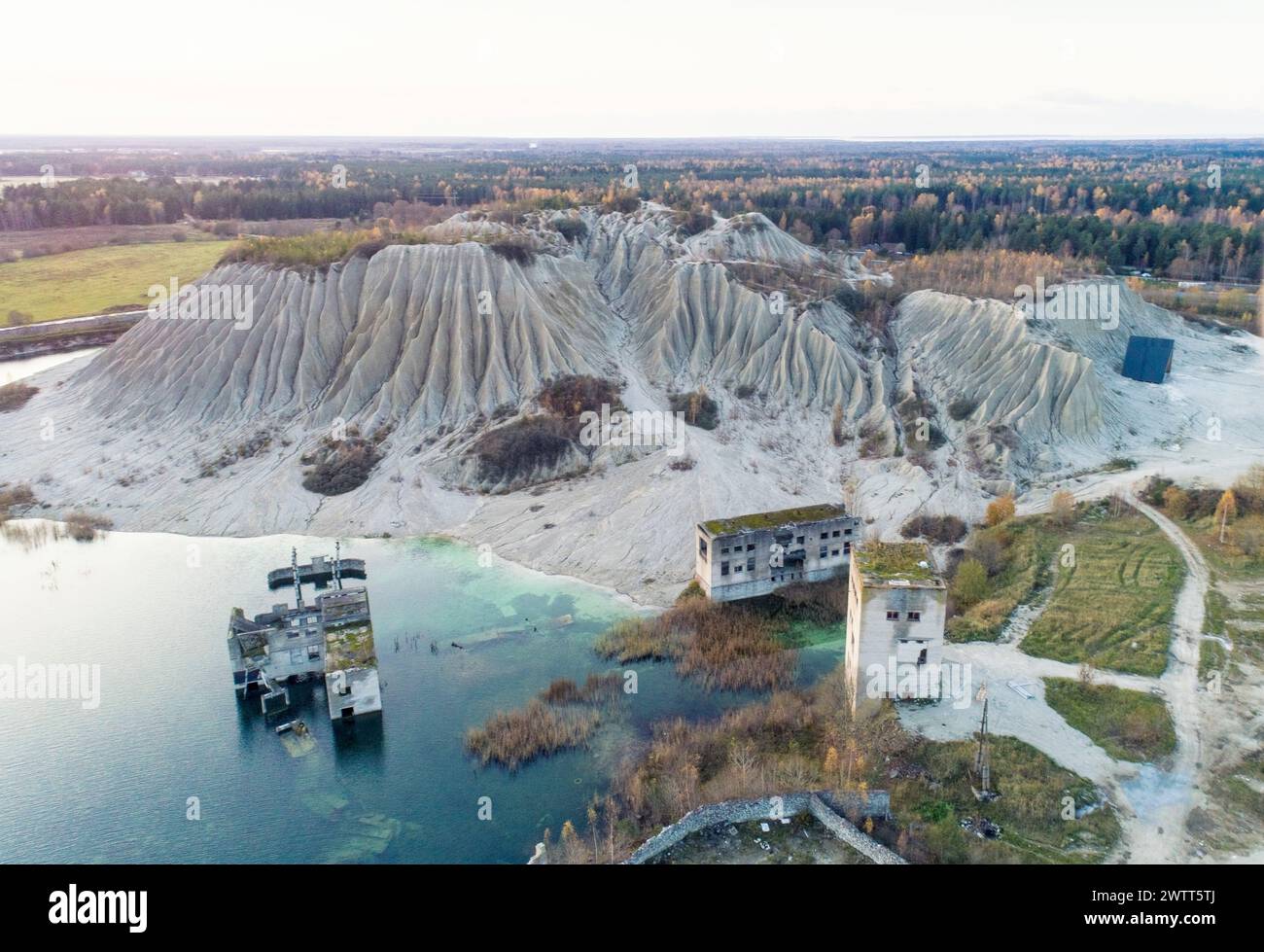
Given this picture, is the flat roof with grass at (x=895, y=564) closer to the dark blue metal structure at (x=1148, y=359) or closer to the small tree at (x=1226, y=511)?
the small tree at (x=1226, y=511)

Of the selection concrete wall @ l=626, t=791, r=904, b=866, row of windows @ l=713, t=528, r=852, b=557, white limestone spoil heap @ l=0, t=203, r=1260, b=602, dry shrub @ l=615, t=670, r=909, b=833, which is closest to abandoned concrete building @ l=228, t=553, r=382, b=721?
dry shrub @ l=615, t=670, r=909, b=833

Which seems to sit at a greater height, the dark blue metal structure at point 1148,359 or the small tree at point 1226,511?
the dark blue metal structure at point 1148,359

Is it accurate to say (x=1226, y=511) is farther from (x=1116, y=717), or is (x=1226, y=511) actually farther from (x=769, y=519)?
(x=769, y=519)

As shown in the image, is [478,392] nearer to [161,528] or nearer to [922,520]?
[161,528]

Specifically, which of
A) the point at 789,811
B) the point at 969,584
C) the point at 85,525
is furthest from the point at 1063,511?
the point at 85,525

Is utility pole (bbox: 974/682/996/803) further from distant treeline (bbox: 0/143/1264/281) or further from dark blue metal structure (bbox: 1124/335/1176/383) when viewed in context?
distant treeline (bbox: 0/143/1264/281)

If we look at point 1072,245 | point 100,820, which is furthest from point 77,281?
point 1072,245

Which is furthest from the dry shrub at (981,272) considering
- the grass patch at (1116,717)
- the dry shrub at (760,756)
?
the dry shrub at (760,756)
